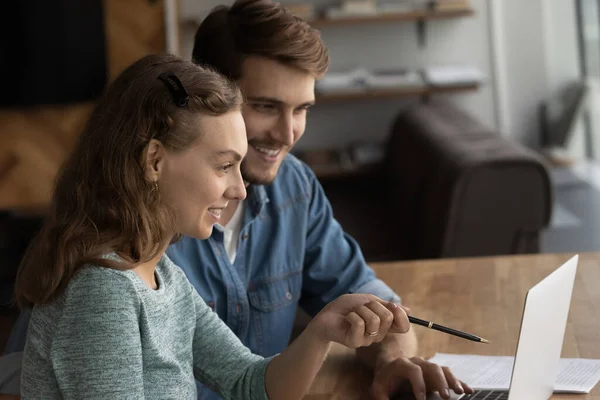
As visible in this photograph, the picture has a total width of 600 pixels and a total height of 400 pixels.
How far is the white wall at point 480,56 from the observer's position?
17.3 feet

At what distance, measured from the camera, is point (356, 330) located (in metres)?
1.31

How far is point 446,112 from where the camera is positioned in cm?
447

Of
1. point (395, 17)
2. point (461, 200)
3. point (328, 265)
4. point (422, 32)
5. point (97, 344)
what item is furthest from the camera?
point (422, 32)

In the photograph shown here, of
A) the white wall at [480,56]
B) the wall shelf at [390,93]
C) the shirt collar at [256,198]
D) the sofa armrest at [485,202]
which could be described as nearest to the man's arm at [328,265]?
the shirt collar at [256,198]

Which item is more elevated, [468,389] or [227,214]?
[227,214]

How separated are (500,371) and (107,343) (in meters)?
0.65

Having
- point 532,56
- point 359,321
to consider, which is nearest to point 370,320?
point 359,321

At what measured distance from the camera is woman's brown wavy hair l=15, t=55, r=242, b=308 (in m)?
1.26

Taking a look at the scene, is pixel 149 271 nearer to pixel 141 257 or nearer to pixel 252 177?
pixel 141 257

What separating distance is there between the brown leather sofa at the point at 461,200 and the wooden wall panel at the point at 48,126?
1864mm

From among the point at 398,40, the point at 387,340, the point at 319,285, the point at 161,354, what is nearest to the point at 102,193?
the point at 161,354

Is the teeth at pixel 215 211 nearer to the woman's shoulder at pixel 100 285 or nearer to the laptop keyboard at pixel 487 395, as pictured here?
the woman's shoulder at pixel 100 285

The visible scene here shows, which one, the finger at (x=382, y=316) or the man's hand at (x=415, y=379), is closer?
the finger at (x=382, y=316)

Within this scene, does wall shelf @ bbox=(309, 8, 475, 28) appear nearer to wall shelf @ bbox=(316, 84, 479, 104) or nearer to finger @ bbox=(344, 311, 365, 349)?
wall shelf @ bbox=(316, 84, 479, 104)
